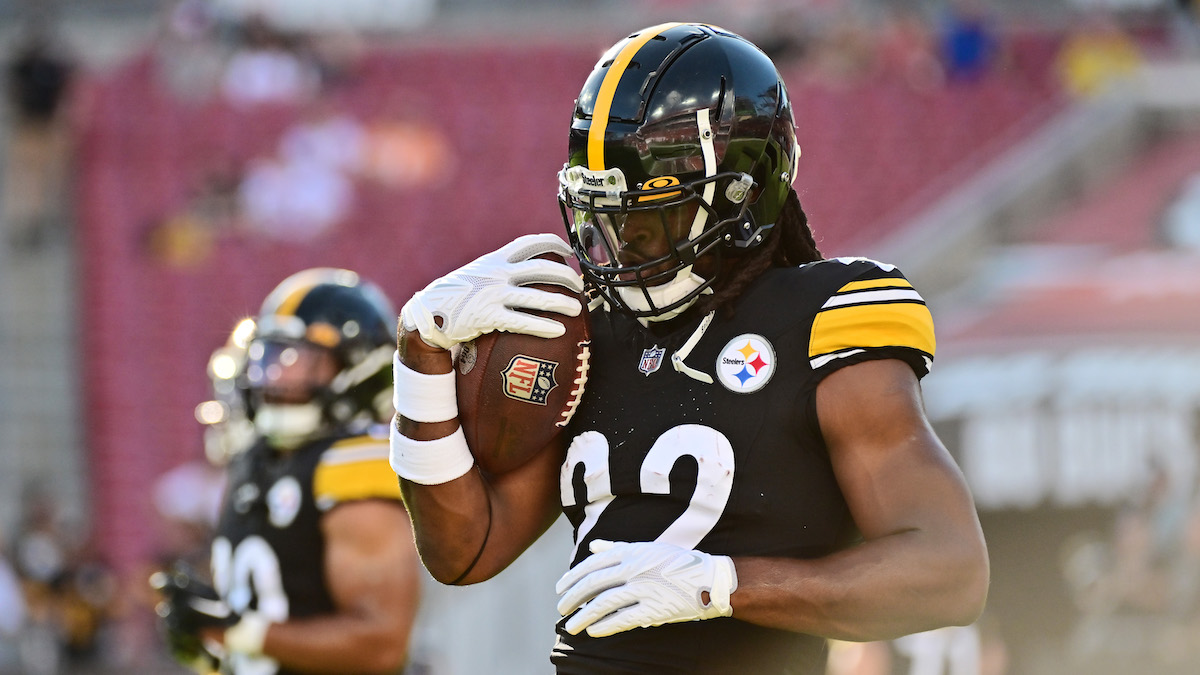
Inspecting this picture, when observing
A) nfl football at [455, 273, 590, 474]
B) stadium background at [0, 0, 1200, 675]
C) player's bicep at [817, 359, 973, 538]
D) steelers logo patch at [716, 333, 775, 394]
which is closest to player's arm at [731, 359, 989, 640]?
player's bicep at [817, 359, 973, 538]

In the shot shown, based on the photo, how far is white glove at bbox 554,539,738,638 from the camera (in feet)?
5.85

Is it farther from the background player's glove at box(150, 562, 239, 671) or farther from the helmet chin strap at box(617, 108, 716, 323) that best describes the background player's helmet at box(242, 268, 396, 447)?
the helmet chin strap at box(617, 108, 716, 323)

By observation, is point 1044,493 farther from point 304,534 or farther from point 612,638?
point 612,638

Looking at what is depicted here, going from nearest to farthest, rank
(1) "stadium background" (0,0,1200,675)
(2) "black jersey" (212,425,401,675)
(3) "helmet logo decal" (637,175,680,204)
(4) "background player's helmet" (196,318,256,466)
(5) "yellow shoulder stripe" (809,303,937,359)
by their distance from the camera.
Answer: (5) "yellow shoulder stripe" (809,303,937,359) < (3) "helmet logo decal" (637,175,680,204) < (2) "black jersey" (212,425,401,675) < (4) "background player's helmet" (196,318,256,466) < (1) "stadium background" (0,0,1200,675)

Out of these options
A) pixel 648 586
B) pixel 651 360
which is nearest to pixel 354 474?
pixel 651 360

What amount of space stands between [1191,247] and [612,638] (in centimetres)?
602

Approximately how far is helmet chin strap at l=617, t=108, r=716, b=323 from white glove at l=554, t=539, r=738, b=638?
383 millimetres

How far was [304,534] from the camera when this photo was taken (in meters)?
3.55

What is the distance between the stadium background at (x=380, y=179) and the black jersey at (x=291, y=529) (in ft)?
10.4

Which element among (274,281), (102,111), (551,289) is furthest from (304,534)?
(102,111)

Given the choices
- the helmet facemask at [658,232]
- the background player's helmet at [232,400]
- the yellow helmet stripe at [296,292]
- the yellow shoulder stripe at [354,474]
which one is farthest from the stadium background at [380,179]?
the helmet facemask at [658,232]

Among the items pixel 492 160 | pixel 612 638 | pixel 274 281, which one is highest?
pixel 492 160

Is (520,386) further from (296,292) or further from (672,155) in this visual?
(296,292)

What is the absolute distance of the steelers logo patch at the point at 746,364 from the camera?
1.98 metres
